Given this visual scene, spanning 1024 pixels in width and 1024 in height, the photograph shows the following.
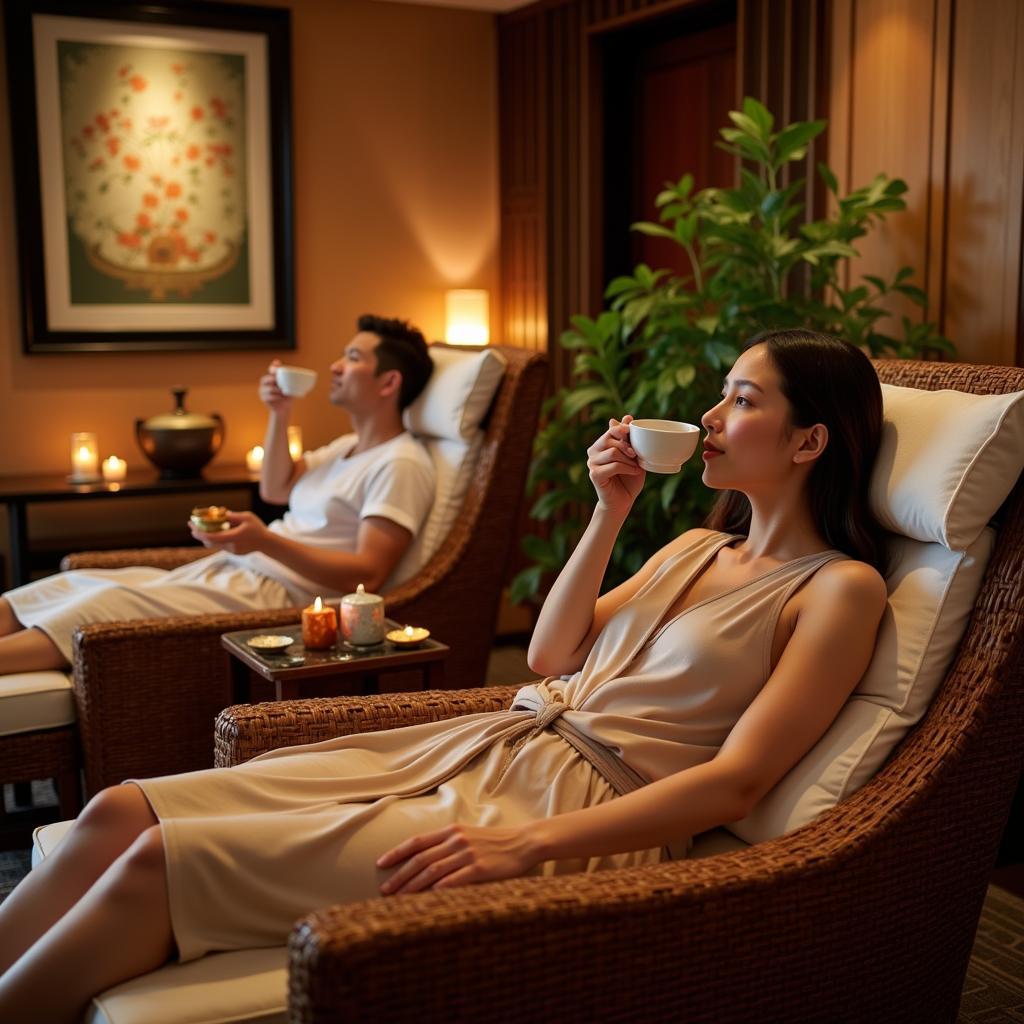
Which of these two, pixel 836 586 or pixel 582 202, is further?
pixel 582 202

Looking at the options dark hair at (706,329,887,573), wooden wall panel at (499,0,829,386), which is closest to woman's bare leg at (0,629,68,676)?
dark hair at (706,329,887,573)

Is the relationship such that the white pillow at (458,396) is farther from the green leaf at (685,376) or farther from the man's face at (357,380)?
the green leaf at (685,376)

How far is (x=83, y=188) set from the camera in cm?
448

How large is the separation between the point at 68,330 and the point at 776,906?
3727mm

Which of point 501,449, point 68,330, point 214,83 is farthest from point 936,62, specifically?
point 68,330

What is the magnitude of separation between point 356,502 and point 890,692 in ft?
5.72

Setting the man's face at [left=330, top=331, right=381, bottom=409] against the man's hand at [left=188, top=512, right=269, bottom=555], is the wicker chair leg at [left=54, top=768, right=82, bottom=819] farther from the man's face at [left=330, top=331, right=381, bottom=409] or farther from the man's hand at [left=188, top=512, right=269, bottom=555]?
the man's face at [left=330, top=331, right=381, bottom=409]

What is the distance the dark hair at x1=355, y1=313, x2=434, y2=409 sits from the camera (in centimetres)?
331

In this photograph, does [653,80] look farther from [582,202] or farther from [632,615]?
[632,615]

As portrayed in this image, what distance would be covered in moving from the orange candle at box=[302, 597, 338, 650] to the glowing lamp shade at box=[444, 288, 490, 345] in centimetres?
253

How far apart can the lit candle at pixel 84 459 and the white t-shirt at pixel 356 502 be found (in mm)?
1235

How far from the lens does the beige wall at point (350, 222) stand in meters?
4.56

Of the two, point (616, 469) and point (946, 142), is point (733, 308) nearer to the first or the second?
point (946, 142)

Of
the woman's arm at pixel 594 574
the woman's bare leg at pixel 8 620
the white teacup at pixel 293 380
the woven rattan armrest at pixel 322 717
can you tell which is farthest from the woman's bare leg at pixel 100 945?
the white teacup at pixel 293 380
